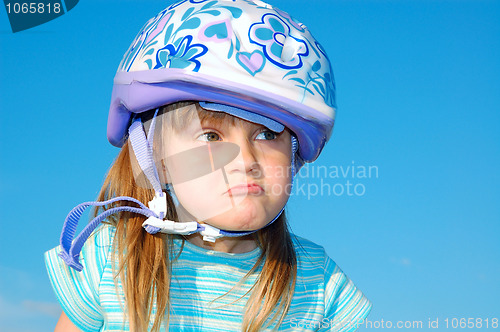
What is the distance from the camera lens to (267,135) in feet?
9.73

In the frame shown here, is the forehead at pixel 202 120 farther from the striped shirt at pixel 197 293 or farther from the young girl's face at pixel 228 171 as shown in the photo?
the striped shirt at pixel 197 293

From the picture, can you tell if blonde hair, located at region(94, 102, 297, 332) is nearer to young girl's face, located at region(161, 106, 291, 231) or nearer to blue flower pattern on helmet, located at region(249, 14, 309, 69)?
young girl's face, located at region(161, 106, 291, 231)

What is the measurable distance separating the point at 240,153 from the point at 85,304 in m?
0.93

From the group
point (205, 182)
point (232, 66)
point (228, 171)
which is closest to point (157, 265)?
point (205, 182)

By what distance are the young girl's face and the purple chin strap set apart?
8 cm

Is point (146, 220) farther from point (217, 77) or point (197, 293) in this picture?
point (217, 77)

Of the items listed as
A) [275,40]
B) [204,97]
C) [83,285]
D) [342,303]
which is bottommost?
[83,285]

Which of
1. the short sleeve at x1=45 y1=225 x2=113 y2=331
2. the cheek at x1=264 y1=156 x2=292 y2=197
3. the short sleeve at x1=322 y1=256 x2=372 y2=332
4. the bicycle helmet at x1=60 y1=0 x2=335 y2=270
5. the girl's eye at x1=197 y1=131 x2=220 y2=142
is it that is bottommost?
the short sleeve at x1=45 y1=225 x2=113 y2=331

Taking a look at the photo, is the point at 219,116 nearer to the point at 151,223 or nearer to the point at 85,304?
the point at 151,223

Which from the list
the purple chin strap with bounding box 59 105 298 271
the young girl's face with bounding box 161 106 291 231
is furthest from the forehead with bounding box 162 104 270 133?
the purple chin strap with bounding box 59 105 298 271

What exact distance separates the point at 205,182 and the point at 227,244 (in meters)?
0.46

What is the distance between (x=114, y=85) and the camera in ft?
10.3

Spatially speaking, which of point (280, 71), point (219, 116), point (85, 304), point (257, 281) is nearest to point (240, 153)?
point (219, 116)

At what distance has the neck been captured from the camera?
320cm
